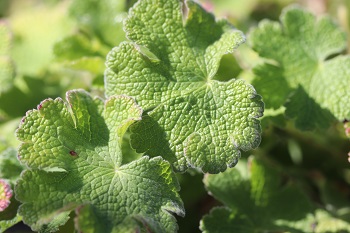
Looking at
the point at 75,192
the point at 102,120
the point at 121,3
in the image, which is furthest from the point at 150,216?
the point at 121,3

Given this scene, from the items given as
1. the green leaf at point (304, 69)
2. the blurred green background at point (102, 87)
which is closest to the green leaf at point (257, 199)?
the blurred green background at point (102, 87)

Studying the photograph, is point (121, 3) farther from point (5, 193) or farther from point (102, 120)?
point (5, 193)

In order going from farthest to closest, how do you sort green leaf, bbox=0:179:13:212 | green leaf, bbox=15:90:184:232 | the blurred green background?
the blurred green background
green leaf, bbox=0:179:13:212
green leaf, bbox=15:90:184:232

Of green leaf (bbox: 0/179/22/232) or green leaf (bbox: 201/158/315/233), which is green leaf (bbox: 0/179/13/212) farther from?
green leaf (bbox: 201/158/315/233)

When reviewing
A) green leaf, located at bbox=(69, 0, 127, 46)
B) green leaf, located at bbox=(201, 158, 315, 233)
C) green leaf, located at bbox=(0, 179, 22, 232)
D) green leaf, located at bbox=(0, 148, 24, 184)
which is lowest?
green leaf, located at bbox=(201, 158, 315, 233)

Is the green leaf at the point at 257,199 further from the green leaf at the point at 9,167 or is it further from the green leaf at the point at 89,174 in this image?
the green leaf at the point at 9,167

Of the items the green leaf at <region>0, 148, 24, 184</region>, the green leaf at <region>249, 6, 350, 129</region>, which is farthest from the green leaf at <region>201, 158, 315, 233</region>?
the green leaf at <region>0, 148, 24, 184</region>

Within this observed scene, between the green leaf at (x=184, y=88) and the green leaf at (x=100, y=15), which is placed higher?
the green leaf at (x=100, y=15)
